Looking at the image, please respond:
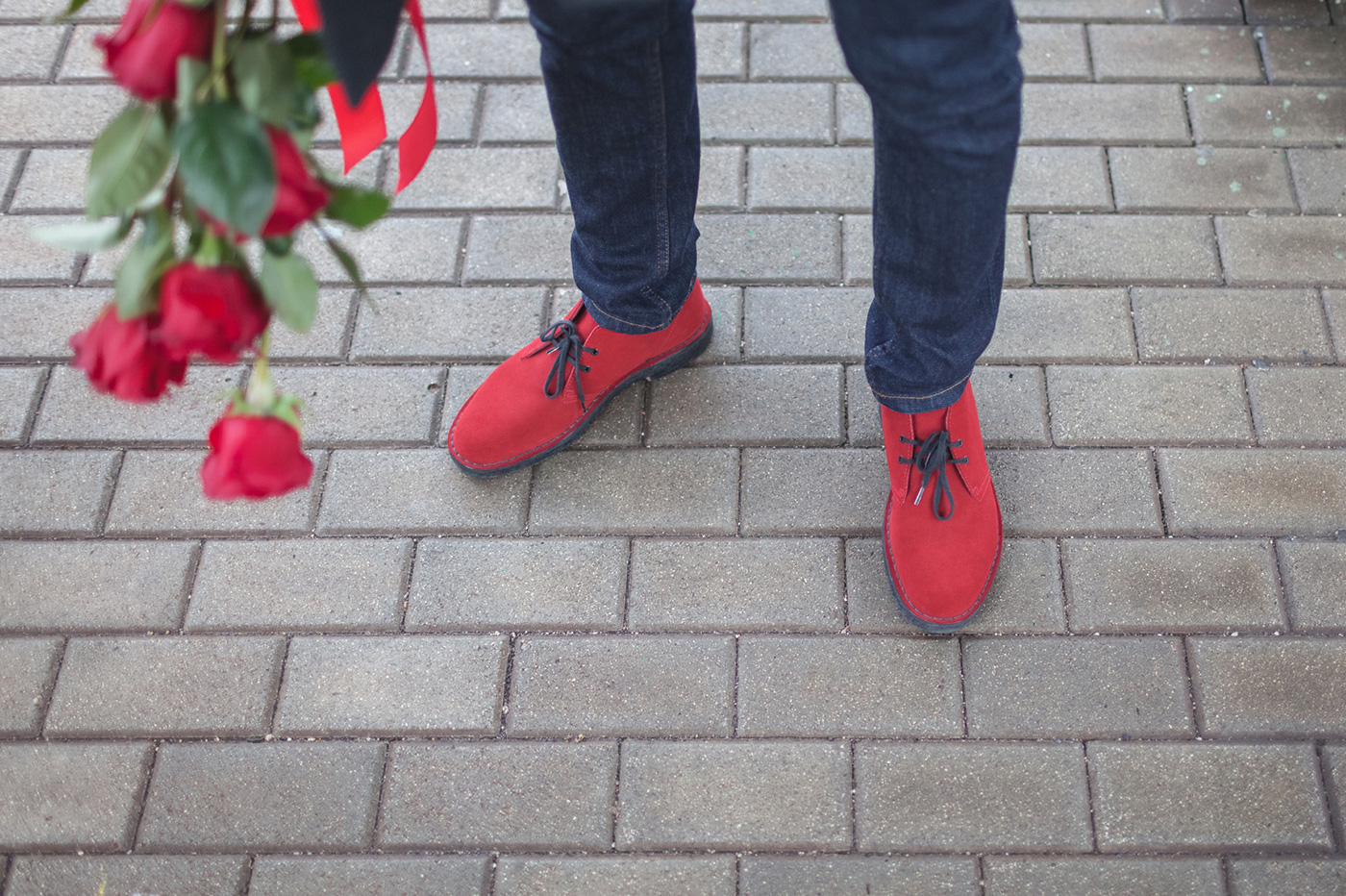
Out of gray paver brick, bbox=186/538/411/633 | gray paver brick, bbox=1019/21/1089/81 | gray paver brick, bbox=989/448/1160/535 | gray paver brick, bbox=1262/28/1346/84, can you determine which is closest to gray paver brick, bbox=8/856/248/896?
gray paver brick, bbox=186/538/411/633

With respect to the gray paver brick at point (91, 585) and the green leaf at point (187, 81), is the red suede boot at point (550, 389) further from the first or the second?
the green leaf at point (187, 81)

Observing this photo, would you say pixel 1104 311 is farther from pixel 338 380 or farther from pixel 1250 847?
pixel 338 380

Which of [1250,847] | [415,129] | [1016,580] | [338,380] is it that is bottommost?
[1250,847]

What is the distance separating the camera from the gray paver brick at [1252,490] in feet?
5.44

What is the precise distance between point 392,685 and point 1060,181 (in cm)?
159

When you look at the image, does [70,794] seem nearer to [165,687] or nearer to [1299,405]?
[165,687]

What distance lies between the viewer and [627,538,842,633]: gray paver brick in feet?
5.27

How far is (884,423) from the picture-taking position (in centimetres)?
163

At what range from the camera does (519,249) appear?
78.5 inches

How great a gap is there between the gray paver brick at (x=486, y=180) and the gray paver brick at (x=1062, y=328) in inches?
36.3

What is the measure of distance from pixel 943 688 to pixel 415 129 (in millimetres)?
1093

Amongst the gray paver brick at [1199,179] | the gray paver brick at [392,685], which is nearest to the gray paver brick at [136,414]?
the gray paver brick at [392,685]

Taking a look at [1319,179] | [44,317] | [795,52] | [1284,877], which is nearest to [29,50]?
[44,317]

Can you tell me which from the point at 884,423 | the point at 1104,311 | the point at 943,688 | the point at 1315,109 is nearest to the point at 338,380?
the point at 884,423
